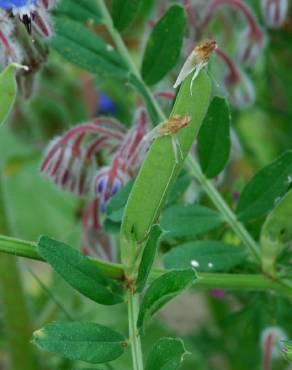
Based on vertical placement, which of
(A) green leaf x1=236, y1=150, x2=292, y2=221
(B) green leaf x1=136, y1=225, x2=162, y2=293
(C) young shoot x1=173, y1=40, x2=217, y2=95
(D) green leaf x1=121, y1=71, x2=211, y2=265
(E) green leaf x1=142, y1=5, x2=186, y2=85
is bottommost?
(B) green leaf x1=136, y1=225, x2=162, y2=293

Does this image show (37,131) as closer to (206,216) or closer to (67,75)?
(67,75)

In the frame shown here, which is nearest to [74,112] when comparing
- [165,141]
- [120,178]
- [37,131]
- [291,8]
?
[37,131]

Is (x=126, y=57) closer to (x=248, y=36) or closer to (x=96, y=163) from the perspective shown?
(x=96, y=163)

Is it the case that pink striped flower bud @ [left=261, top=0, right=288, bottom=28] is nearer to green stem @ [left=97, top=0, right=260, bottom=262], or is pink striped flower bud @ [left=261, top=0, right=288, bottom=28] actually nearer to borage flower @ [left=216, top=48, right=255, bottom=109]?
borage flower @ [left=216, top=48, right=255, bottom=109]

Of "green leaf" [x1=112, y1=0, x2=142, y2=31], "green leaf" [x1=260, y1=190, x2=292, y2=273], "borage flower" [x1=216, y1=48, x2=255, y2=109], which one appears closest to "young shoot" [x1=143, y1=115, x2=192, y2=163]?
"green leaf" [x1=260, y1=190, x2=292, y2=273]

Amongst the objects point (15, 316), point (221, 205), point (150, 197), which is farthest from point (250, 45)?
point (150, 197)

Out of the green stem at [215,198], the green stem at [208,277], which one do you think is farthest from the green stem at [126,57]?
the green stem at [208,277]

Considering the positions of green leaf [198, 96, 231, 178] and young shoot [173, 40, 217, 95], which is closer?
young shoot [173, 40, 217, 95]
